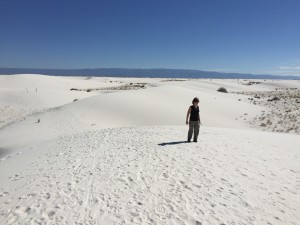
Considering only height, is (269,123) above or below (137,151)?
below

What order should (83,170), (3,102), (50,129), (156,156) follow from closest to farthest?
(83,170) < (156,156) < (50,129) < (3,102)

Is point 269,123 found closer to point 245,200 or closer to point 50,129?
point 50,129

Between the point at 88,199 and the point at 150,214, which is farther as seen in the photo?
the point at 88,199

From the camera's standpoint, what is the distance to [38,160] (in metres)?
12.8

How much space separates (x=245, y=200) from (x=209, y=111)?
26.4m

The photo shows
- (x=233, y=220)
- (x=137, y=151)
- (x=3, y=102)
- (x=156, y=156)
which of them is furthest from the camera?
(x=3, y=102)

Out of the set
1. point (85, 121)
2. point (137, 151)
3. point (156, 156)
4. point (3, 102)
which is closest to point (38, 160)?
point (137, 151)

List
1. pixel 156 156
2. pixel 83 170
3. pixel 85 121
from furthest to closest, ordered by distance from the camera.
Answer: pixel 85 121
pixel 156 156
pixel 83 170

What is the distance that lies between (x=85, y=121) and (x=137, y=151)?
1499 cm

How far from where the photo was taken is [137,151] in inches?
502

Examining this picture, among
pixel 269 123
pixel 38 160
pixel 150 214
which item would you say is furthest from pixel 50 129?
pixel 269 123

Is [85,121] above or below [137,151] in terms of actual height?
below

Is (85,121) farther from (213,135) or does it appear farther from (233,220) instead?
(233,220)

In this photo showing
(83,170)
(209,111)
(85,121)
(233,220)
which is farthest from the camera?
(209,111)
